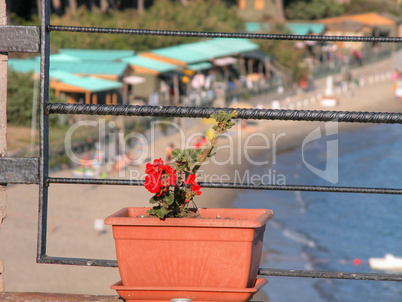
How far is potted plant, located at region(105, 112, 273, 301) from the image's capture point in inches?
95.2

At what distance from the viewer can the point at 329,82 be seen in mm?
48688

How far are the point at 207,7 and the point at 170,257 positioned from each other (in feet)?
180

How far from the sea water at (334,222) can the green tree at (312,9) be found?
27003mm

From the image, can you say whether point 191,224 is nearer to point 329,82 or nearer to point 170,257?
point 170,257

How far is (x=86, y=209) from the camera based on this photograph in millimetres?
22719

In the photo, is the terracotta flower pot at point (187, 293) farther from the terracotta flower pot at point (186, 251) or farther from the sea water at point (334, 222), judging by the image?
the sea water at point (334, 222)

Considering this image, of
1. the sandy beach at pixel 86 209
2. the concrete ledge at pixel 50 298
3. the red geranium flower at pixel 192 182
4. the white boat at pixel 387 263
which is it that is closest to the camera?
the red geranium flower at pixel 192 182

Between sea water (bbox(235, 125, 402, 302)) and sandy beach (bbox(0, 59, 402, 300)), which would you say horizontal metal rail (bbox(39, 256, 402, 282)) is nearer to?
sandy beach (bbox(0, 59, 402, 300))

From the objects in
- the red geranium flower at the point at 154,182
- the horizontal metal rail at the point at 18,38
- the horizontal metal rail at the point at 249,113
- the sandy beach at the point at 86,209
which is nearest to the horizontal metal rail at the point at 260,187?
the red geranium flower at the point at 154,182

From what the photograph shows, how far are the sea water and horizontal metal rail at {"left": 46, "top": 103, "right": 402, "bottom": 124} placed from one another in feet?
48.0

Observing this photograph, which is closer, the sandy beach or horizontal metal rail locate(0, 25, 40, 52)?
horizontal metal rail locate(0, 25, 40, 52)

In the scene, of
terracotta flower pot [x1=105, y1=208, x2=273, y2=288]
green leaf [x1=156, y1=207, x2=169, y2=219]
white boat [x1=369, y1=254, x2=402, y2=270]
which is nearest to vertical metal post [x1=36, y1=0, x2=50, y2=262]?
terracotta flower pot [x1=105, y1=208, x2=273, y2=288]

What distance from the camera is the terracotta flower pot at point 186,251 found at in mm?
2416

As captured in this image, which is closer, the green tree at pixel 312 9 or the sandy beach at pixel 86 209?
the sandy beach at pixel 86 209
